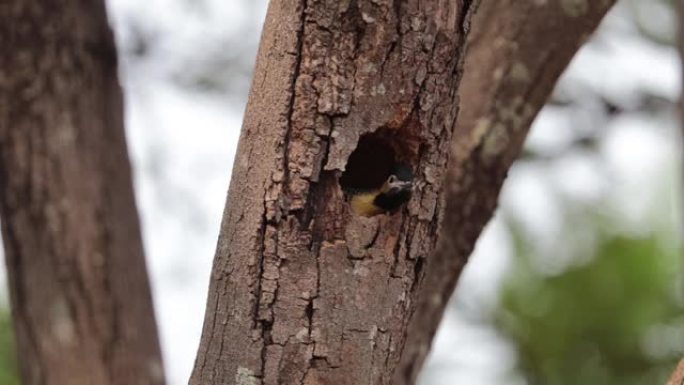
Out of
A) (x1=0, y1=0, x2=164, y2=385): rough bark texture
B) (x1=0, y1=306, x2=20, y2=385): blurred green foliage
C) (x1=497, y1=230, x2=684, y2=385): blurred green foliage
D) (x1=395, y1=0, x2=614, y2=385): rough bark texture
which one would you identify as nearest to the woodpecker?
(x1=395, y1=0, x2=614, y2=385): rough bark texture

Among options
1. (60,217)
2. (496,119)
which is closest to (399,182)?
(496,119)

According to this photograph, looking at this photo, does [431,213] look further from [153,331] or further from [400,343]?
[153,331]

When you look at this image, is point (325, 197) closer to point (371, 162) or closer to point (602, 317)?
point (371, 162)

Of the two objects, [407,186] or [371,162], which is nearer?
[407,186]

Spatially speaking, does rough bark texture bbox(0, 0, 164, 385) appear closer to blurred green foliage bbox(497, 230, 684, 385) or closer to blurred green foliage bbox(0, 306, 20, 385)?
blurred green foliage bbox(0, 306, 20, 385)

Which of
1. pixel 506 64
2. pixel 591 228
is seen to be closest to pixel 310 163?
pixel 506 64

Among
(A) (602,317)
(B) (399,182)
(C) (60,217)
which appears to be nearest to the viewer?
(B) (399,182)

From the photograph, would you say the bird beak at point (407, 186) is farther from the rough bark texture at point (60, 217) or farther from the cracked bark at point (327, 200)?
the rough bark texture at point (60, 217)
